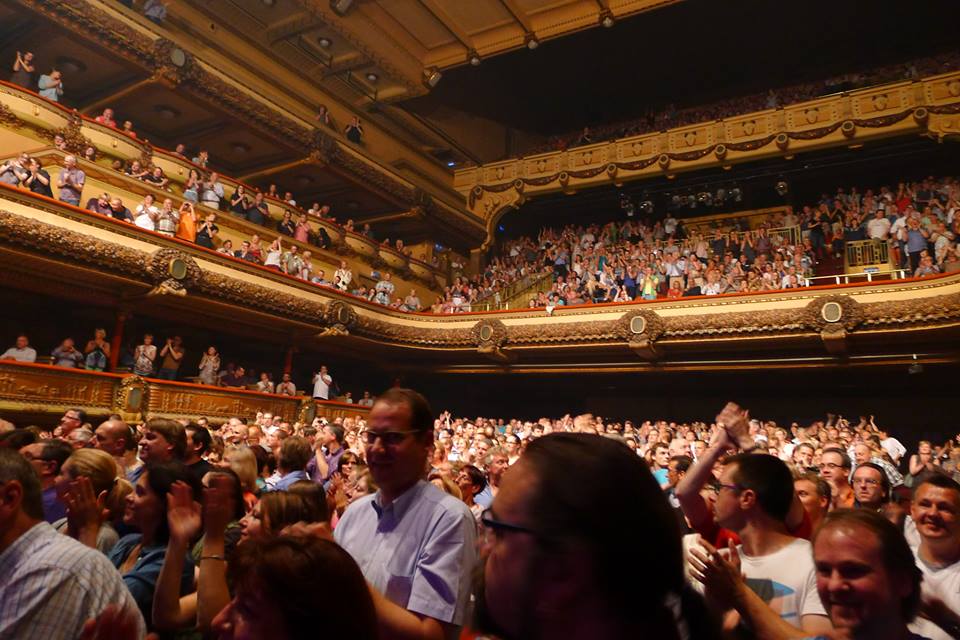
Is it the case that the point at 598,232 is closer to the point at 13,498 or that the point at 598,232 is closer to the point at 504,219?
the point at 504,219

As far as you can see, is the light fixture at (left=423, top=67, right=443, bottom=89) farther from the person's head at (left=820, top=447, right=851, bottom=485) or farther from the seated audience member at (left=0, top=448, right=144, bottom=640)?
the seated audience member at (left=0, top=448, right=144, bottom=640)

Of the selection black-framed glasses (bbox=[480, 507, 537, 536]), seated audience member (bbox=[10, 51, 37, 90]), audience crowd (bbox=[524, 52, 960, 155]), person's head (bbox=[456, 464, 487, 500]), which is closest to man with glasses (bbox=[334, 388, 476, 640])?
black-framed glasses (bbox=[480, 507, 537, 536])

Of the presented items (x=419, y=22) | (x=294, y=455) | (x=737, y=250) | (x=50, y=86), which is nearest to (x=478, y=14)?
(x=419, y=22)

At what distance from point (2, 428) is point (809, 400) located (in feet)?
45.9

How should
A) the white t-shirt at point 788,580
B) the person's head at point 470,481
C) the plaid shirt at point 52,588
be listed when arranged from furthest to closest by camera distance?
1. the person's head at point 470,481
2. the white t-shirt at point 788,580
3. the plaid shirt at point 52,588

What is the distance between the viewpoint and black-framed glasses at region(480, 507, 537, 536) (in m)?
0.86

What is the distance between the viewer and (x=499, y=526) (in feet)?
2.88

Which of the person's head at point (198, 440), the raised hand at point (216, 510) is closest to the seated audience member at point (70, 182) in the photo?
the person's head at point (198, 440)

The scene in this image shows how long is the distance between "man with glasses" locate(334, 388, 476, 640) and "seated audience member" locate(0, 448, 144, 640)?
0.64 m

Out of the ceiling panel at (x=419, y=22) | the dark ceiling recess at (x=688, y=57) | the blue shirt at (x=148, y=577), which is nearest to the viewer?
the blue shirt at (x=148, y=577)

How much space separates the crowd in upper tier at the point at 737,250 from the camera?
12.2m

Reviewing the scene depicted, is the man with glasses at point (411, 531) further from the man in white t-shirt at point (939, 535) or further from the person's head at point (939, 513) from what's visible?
the person's head at point (939, 513)

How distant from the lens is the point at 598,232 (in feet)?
59.9

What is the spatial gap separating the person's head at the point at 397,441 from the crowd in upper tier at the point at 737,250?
11.7m
